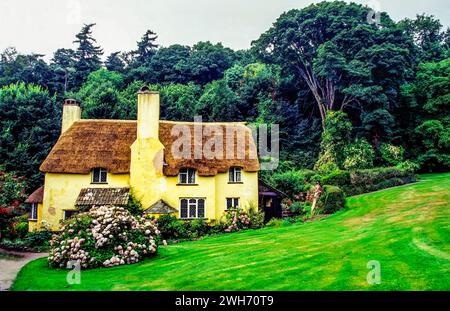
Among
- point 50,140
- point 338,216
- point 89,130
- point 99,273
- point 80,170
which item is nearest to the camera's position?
point 99,273

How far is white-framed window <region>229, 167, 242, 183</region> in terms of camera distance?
30.1 metres

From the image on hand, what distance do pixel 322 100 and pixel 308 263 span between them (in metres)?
38.6

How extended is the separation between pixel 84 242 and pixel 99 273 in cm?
279

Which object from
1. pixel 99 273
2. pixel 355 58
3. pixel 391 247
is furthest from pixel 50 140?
pixel 391 247

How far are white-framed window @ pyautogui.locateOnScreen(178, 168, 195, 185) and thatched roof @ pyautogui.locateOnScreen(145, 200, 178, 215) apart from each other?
2.38 metres

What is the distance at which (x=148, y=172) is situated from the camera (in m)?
28.6

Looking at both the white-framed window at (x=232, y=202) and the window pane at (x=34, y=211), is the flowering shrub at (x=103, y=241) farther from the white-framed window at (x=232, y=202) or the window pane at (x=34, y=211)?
the window pane at (x=34, y=211)

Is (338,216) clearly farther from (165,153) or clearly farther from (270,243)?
(165,153)

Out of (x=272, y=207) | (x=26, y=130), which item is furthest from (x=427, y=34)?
(x=26, y=130)

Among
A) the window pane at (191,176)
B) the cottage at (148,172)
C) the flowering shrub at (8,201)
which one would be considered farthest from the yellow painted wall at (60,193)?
the window pane at (191,176)

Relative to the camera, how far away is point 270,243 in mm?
17594

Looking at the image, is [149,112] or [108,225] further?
[149,112]

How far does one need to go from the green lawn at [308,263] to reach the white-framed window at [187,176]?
10.2 metres

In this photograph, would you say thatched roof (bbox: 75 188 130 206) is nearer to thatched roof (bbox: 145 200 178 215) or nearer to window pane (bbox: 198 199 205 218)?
thatched roof (bbox: 145 200 178 215)
